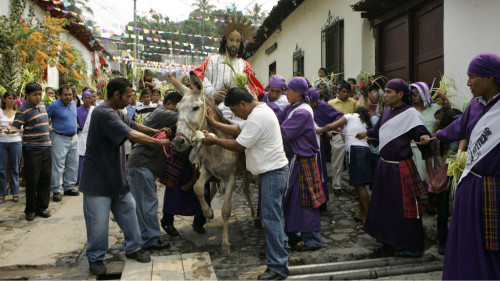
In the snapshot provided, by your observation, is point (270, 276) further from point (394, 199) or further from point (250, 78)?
point (250, 78)

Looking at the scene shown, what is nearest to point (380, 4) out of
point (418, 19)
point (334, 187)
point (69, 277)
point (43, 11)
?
point (418, 19)

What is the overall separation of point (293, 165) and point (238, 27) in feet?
9.10

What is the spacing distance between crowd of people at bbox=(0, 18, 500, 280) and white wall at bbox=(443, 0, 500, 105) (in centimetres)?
79

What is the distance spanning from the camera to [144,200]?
4977mm

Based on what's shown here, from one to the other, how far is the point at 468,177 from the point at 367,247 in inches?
83.3

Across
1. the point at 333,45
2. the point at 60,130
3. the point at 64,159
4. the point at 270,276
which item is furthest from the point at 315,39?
the point at 270,276

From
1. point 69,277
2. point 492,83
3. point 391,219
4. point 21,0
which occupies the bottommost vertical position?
point 69,277

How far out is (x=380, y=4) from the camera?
27.1 feet

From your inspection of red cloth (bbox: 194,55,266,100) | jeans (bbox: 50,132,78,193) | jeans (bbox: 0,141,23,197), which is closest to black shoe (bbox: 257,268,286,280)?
red cloth (bbox: 194,55,266,100)

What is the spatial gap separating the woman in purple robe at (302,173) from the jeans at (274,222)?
0.79 m

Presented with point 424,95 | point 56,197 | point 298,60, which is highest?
point 298,60

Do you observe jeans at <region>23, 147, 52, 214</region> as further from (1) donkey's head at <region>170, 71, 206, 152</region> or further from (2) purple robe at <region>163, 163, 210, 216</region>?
(1) donkey's head at <region>170, 71, 206, 152</region>

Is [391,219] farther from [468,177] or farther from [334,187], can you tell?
[334,187]

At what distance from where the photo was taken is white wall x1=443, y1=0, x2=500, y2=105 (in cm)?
544
